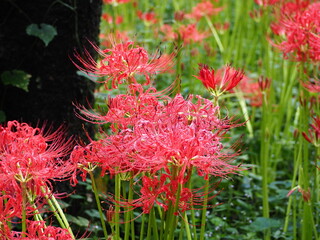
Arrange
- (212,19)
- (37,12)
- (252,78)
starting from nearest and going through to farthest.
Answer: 1. (37,12)
2. (252,78)
3. (212,19)

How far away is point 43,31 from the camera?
2.53 m

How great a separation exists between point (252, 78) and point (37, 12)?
2223 millimetres

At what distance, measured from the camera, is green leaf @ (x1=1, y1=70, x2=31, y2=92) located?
2545 mm

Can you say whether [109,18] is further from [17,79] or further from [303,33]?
[303,33]

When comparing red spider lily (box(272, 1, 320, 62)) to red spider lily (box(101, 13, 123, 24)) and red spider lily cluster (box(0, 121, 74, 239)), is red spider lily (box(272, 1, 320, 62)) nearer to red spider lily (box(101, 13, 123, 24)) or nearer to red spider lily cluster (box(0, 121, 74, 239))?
red spider lily cluster (box(0, 121, 74, 239))

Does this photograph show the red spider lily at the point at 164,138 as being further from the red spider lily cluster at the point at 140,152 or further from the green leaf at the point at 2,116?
the green leaf at the point at 2,116

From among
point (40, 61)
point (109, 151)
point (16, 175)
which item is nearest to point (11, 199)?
point (16, 175)

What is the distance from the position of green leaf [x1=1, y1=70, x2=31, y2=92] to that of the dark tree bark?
0.06 m

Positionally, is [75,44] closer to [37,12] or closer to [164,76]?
[37,12]

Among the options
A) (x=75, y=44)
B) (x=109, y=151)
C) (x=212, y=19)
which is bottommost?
(x=109, y=151)

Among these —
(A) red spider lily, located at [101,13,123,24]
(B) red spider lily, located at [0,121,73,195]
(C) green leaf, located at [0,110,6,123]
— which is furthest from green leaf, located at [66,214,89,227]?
(A) red spider lily, located at [101,13,123,24]

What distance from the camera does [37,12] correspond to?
2625 mm

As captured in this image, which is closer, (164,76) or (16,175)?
(16,175)

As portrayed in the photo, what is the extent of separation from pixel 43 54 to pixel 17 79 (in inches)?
6.8
